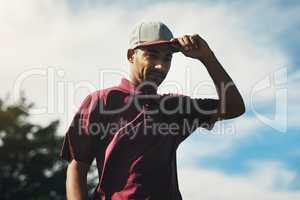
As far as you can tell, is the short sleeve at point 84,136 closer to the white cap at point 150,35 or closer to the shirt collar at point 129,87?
the shirt collar at point 129,87

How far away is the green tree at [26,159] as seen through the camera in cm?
2992

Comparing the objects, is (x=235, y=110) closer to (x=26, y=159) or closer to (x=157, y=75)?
(x=157, y=75)

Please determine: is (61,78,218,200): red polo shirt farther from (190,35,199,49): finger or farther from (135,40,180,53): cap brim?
(190,35,199,49): finger

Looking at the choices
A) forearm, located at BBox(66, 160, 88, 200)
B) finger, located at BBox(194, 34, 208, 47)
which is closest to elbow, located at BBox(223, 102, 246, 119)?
finger, located at BBox(194, 34, 208, 47)

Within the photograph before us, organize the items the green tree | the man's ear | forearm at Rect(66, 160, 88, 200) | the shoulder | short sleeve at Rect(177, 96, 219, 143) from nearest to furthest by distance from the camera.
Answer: forearm at Rect(66, 160, 88, 200)
the shoulder
short sleeve at Rect(177, 96, 219, 143)
the man's ear
the green tree

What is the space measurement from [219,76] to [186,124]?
47 centimetres

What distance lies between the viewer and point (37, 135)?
105ft

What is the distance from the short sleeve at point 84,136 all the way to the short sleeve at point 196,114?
577 mm

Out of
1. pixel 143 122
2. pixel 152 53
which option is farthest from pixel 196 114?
pixel 152 53

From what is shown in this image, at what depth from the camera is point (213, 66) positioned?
3.48 m

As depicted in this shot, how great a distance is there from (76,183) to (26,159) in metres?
28.5

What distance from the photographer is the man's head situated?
12.2 ft

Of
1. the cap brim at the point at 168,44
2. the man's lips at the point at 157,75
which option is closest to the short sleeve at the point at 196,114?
the man's lips at the point at 157,75

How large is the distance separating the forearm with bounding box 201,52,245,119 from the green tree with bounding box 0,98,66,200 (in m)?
26.8
